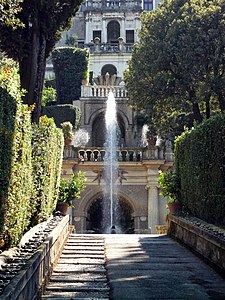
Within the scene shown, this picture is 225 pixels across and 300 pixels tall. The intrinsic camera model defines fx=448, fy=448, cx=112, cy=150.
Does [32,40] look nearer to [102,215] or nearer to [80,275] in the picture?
[80,275]

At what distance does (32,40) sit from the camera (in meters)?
12.7

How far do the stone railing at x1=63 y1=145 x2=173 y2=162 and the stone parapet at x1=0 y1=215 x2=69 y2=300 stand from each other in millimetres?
12158

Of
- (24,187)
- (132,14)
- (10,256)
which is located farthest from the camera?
(132,14)

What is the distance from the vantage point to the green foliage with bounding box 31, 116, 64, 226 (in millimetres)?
8695

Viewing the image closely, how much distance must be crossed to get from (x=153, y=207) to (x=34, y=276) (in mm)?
14611

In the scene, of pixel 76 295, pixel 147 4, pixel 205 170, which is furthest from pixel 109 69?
pixel 76 295

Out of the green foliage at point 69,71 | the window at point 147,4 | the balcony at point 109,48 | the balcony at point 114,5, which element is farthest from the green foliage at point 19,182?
the window at point 147,4

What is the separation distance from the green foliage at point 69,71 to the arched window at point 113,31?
10501 mm

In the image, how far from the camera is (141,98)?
21.7m

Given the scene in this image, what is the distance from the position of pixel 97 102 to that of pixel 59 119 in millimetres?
2724

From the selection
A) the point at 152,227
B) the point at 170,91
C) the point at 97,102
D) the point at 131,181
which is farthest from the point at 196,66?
the point at 97,102

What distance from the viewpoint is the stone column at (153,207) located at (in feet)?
63.5

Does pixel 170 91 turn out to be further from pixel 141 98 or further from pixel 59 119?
pixel 59 119

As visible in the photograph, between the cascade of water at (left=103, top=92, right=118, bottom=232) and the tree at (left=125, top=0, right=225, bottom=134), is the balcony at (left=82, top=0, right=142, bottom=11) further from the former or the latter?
the cascade of water at (left=103, top=92, right=118, bottom=232)
